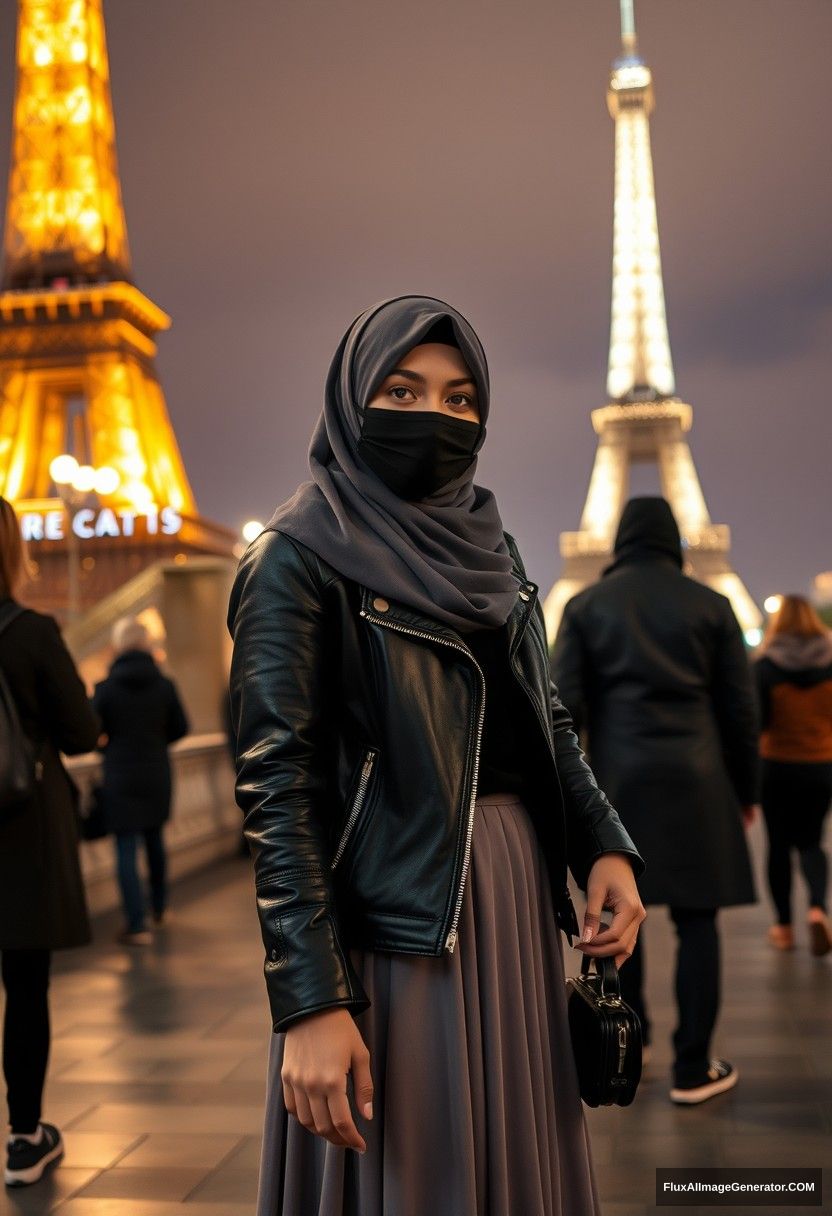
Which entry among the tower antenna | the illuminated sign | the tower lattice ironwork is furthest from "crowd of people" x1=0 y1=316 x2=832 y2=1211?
the tower antenna

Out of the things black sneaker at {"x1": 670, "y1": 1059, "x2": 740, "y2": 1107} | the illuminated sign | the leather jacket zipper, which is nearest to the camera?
the leather jacket zipper

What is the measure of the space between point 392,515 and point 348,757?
1.16ft

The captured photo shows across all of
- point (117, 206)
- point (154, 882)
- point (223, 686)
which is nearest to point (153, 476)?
point (117, 206)

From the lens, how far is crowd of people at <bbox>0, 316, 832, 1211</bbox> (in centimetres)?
175

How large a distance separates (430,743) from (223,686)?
961cm

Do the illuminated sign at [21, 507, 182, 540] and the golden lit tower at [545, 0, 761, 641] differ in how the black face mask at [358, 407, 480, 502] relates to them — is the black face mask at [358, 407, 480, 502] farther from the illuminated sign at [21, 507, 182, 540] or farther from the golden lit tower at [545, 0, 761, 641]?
the golden lit tower at [545, 0, 761, 641]

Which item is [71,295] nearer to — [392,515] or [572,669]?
[572,669]

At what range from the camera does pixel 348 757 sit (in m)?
1.79

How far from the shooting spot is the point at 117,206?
4688cm

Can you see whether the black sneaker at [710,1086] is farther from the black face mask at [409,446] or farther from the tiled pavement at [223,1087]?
the black face mask at [409,446]

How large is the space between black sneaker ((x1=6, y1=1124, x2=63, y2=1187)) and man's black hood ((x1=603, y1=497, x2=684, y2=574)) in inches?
102

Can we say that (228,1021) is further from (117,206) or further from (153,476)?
(117,206)

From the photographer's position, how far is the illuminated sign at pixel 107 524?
132ft

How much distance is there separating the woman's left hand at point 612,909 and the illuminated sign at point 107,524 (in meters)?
39.0
